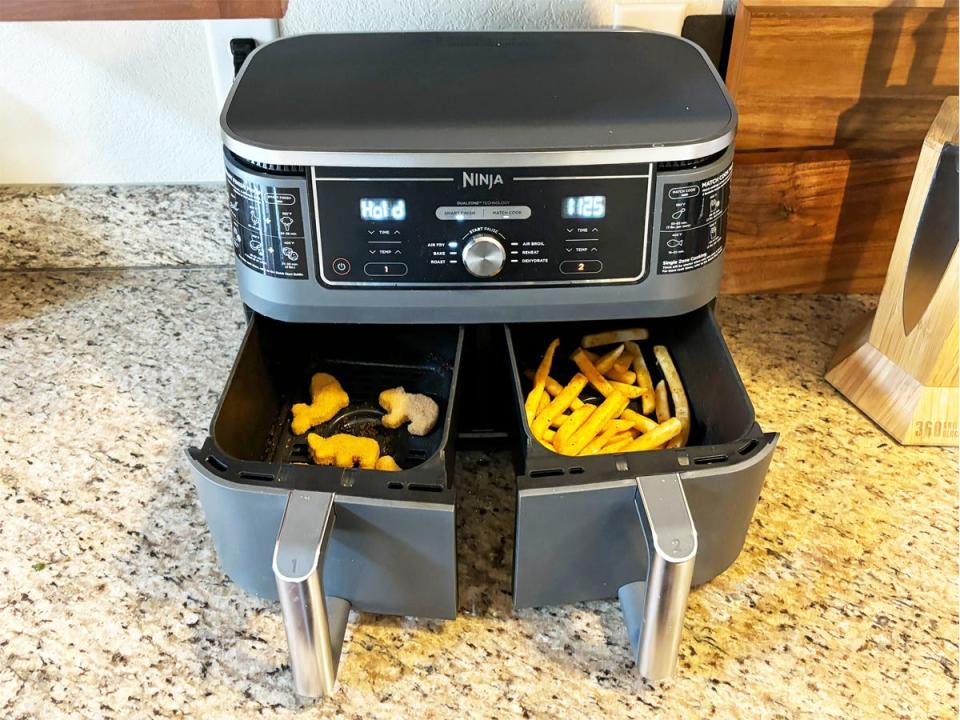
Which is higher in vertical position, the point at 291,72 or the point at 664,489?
the point at 291,72

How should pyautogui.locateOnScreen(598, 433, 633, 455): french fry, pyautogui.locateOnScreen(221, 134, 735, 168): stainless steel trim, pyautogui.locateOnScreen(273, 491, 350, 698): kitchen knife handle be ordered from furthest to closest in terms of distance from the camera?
pyautogui.locateOnScreen(598, 433, 633, 455): french fry < pyautogui.locateOnScreen(221, 134, 735, 168): stainless steel trim < pyautogui.locateOnScreen(273, 491, 350, 698): kitchen knife handle

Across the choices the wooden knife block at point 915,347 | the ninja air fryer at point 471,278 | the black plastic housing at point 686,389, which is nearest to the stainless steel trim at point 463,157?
the ninja air fryer at point 471,278

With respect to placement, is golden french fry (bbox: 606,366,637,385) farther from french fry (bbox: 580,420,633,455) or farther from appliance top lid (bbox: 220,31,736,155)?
appliance top lid (bbox: 220,31,736,155)

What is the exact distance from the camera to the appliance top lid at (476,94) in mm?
705

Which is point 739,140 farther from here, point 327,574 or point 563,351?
point 327,574

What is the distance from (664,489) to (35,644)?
48cm

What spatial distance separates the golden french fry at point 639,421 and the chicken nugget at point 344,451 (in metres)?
0.22

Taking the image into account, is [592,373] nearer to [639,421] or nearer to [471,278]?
[639,421]

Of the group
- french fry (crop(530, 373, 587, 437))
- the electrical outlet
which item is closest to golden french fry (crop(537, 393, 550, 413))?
french fry (crop(530, 373, 587, 437))

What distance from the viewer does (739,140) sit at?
99cm

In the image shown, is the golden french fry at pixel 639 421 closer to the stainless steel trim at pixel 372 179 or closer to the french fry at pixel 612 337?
the french fry at pixel 612 337

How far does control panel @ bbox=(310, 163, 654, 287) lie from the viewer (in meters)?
0.71

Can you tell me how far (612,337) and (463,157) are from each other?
0.89 ft

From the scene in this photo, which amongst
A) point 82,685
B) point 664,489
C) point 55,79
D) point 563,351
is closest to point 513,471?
point 563,351
